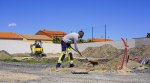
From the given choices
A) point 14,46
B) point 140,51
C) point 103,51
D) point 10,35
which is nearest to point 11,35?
point 10,35

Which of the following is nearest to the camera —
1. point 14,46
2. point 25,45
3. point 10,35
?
point 14,46

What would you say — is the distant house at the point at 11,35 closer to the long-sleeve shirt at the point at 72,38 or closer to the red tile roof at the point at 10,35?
the red tile roof at the point at 10,35

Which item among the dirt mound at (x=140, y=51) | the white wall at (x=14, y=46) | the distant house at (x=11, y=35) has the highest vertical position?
the distant house at (x=11, y=35)

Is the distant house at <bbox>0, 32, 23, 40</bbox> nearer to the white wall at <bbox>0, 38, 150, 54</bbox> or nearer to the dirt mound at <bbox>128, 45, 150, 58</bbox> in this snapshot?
the white wall at <bbox>0, 38, 150, 54</bbox>

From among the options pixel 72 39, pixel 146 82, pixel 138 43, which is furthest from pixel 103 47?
pixel 146 82

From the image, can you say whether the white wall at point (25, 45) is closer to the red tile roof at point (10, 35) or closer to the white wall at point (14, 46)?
the white wall at point (14, 46)

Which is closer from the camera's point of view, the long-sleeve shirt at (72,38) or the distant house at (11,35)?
the long-sleeve shirt at (72,38)

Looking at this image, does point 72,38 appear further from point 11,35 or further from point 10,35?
point 11,35

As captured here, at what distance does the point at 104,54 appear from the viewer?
149ft

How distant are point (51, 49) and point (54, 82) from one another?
4758cm

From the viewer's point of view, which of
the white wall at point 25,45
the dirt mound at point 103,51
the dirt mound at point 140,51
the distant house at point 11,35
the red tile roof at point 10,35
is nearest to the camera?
the dirt mound at point 140,51

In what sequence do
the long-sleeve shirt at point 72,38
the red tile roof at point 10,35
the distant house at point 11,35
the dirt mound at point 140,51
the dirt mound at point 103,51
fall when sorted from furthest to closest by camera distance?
the red tile roof at point 10,35 → the distant house at point 11,35 → the dirt mound at point 103,51 → the dirt mound at point 140,51 → the long-sleeve shirt at point 72,38

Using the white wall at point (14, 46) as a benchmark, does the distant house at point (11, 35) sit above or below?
above

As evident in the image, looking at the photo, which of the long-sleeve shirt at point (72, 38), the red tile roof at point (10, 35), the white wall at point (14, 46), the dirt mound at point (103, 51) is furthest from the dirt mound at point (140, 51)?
the red tile roof at point (10, 35)
